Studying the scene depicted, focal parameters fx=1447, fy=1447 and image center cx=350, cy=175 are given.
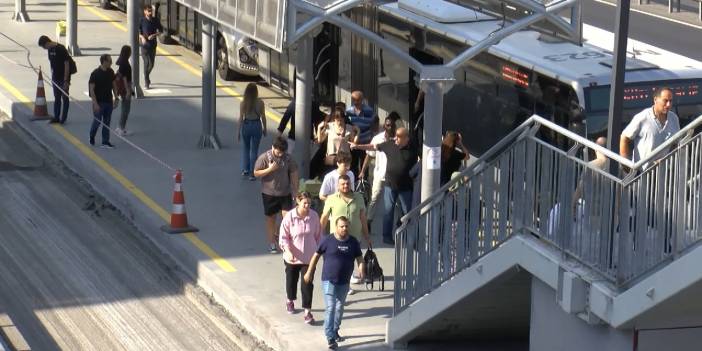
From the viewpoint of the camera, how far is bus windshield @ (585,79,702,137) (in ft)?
57.3

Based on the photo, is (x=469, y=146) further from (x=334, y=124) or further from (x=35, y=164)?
(x=35, y=164)

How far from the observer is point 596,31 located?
20.9 metres

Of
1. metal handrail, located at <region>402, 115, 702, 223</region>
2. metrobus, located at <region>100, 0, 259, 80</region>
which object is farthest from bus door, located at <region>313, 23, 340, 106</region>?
metal handrail, located at <region>402, 115, 702, 223</region>

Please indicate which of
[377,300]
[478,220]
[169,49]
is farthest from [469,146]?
[169,49]

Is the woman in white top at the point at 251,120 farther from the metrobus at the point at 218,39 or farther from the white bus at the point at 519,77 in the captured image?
the metrobus at the point at 218,39

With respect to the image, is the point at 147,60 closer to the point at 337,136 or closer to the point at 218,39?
the point at 218,39

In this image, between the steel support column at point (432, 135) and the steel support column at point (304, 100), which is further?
the steel support column at point (304, 100)

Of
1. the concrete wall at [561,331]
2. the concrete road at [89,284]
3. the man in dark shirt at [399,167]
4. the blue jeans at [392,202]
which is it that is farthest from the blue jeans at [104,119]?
the concrete wall at [561,331]

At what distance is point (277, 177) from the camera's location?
53.1 feet

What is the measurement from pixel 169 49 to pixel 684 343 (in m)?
20.5

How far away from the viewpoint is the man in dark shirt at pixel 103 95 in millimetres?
21312

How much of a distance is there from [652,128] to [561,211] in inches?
82.1

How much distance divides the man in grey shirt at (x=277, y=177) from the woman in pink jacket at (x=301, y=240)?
1.86 meters

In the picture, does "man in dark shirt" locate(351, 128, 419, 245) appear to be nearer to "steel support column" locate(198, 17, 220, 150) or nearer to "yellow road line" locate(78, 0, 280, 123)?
"steel support column" locate(198, 17, 220, 150)
